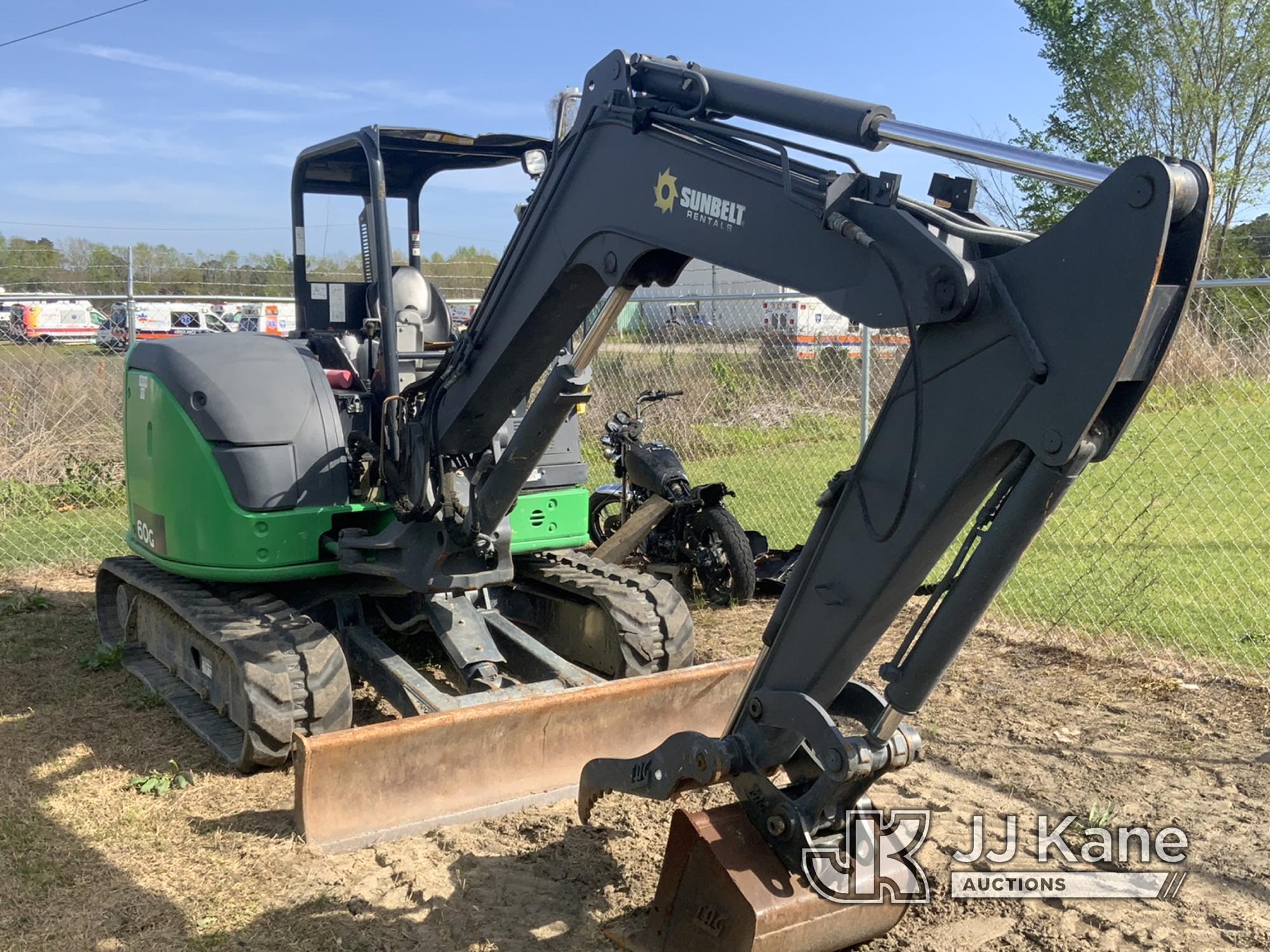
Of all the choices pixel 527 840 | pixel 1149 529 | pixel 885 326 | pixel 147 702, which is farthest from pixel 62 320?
pixel 885 326

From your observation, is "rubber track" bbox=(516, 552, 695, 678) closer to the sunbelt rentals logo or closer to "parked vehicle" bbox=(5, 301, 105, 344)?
the sunbelt rentals logo

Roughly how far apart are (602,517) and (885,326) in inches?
241

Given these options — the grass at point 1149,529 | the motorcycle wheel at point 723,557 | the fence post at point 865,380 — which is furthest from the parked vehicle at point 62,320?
the fence post at point 865,380

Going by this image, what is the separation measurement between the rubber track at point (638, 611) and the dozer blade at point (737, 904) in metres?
2.09

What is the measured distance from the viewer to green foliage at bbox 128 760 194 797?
450 cm

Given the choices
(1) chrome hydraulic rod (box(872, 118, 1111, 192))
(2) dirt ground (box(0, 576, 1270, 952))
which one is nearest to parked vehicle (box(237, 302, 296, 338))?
(2) dirt ground (box(0, 576, 1270, 952))

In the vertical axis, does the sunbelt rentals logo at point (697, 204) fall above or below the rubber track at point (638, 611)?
above

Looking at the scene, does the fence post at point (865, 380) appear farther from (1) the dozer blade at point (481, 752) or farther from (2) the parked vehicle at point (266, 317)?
(2) the parked vehicle at point (266, 317)

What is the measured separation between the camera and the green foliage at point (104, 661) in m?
6.06

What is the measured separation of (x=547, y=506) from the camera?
558 cm

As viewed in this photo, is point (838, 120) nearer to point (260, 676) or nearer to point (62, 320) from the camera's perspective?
point (260, 676)

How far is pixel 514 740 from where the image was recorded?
4.35 metres

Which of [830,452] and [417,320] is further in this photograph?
[830,452]

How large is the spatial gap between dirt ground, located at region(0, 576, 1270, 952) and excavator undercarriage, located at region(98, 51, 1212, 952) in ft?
0.76
